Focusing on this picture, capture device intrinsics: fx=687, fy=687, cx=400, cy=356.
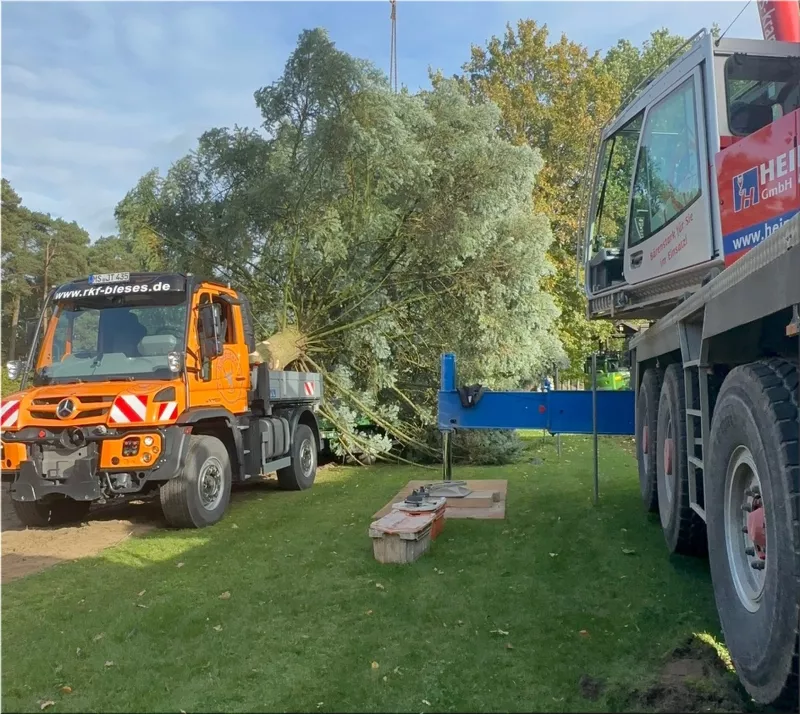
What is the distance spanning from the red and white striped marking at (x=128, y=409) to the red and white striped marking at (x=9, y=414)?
1.03 metres

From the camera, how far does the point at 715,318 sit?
11.4ft

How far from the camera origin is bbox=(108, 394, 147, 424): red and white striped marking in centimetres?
668

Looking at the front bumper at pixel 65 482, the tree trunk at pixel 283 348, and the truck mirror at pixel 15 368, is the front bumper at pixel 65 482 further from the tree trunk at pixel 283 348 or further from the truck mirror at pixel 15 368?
the tree trunk at pixel 283 348

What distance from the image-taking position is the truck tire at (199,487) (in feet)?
23.1

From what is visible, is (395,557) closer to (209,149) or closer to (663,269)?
(663,269)

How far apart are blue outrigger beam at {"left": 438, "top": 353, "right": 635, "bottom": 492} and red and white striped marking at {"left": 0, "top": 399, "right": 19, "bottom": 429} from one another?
174 inches

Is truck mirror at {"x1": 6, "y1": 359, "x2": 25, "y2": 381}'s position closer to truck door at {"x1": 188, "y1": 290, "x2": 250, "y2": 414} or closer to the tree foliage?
truck door at {"x1": 188, "y1": 290, "x2": 250, "y2": 414}

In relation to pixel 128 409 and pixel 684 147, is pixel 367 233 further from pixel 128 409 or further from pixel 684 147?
pixel 684 147

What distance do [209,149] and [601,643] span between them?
10.4 m

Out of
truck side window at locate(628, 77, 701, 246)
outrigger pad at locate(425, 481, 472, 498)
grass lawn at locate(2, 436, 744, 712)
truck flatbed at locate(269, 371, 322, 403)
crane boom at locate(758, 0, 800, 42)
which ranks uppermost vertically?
crane boom at locate(758, 0, 800, 42)

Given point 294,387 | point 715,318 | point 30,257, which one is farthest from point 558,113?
point 30,257

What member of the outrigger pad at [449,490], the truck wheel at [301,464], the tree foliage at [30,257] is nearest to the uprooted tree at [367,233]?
the truck wheel at [301,464]

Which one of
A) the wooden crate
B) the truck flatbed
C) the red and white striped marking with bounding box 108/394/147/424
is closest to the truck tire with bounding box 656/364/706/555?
the wooden crate

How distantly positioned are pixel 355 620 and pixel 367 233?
7.70 meters
